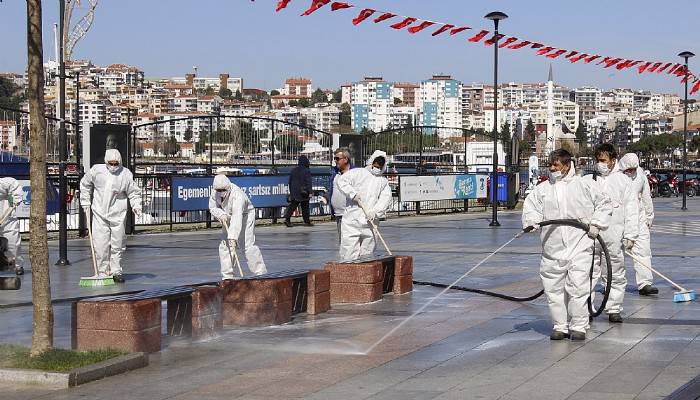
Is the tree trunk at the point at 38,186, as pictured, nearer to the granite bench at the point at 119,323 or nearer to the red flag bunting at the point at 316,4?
the granite bench at the point at 119,323

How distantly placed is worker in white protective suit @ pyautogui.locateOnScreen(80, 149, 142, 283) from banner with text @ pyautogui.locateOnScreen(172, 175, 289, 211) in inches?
402

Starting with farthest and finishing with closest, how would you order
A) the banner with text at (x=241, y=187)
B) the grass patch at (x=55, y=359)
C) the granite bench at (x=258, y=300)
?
the banner with text at (x=241, y=187)
the granite bench at (x=258, y=300)
the grass patch at (x=55, y=359)

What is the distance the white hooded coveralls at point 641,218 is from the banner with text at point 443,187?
62.5ft

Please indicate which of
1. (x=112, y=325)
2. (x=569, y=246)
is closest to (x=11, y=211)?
(x=112, y=325)

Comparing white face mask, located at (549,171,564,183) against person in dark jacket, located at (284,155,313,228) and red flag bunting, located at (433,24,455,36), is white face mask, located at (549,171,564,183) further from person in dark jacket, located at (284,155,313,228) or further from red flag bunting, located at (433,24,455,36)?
person in dark jacket, located at (284,155,313,228)

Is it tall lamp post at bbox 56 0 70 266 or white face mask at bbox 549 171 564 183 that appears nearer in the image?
white face mask at bbox 549 171 564 183

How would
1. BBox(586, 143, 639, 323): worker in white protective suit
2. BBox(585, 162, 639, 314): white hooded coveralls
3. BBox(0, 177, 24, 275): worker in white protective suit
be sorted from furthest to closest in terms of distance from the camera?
BBox(0, 177, 24, 275): worker in white protective suit < BBox(586, 143, 639, 323): worker in white protective suit < BBox(585, 162, 639, 314): white hooded coveralls

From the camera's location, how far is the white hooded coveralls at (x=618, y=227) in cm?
1159

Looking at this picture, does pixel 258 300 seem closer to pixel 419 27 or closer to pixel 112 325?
pixel 112 325

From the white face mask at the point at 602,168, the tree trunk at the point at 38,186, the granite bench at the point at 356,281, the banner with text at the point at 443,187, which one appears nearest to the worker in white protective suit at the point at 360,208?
the granite bench at the point at 356,281

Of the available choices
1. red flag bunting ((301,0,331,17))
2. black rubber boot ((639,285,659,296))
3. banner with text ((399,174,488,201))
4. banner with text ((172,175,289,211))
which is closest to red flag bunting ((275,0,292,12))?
red flag bunting ((301,0,331,17))

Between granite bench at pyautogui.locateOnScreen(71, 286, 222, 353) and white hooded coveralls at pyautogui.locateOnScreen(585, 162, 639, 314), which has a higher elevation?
white hooded coveralls at pyautogui.locateOnScreen(585, 162, 639, 314)

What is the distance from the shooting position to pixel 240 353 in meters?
9.62

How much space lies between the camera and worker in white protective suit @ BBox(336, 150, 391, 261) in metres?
14.0
